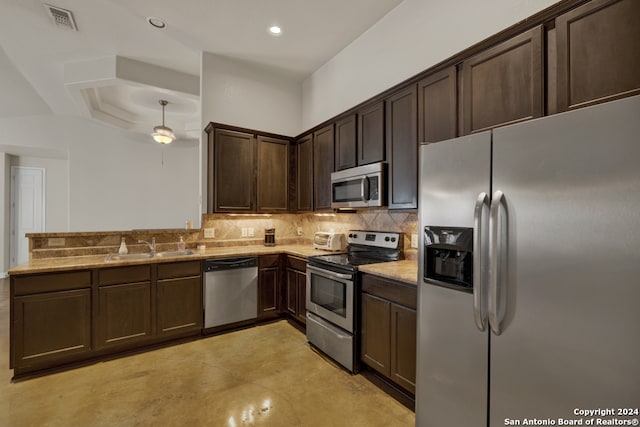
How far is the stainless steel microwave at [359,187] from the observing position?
8.68 ft

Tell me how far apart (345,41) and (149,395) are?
407 cm

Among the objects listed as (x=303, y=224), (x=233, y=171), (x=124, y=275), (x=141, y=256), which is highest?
(x=233, y=171)

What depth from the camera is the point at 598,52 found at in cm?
142

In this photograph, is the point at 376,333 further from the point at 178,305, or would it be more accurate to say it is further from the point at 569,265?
the point at 178,305

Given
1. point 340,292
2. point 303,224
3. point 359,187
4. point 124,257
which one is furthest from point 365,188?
point 124,257

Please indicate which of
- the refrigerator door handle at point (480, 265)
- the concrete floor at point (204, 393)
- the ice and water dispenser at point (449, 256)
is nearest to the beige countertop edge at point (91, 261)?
the concrete floor at point (204, 393)

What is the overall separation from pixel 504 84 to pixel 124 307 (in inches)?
146

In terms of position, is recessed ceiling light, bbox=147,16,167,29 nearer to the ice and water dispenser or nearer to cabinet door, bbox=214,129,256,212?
cabinet door, bbox=214,129,256,212

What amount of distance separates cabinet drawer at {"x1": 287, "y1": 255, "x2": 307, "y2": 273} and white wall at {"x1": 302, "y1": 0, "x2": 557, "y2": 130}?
1.98m

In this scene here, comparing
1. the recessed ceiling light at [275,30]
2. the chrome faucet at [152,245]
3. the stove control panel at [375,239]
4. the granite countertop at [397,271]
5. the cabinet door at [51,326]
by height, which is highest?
the recessed ceiling light at [275,30]

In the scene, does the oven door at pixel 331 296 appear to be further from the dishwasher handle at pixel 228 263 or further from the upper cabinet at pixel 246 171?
the upper cabinet at pixel 246 171

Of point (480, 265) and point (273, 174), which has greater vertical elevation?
point (273, 174)

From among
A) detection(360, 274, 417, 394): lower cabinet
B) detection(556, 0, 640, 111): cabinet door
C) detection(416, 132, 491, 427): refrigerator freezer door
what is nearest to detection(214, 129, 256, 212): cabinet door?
detection(360, 274, 417, 394): lower cabinet

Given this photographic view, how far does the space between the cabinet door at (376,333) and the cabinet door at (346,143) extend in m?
1.45
